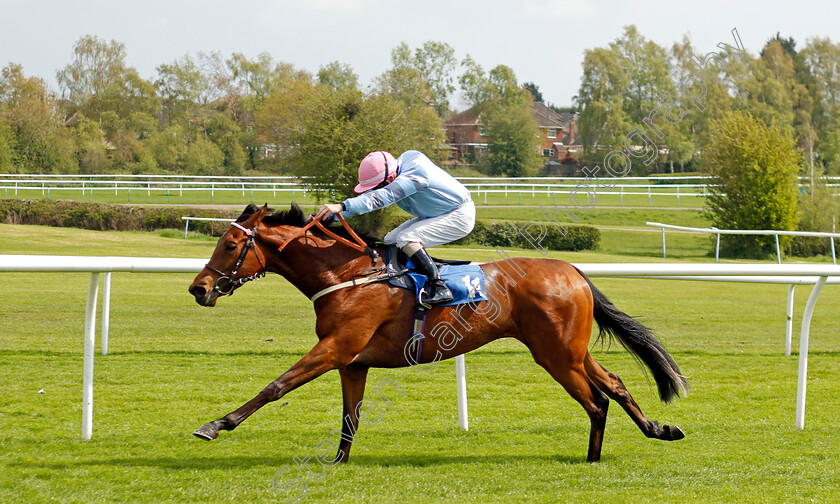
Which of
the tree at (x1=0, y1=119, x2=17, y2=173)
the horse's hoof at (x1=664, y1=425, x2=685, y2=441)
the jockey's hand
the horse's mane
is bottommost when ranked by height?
the horse's hoof at (x1=664, y1=425, x2=685, y2=441)

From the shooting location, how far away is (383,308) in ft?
12.0

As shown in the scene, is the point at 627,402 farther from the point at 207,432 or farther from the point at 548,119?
the point at 548,119

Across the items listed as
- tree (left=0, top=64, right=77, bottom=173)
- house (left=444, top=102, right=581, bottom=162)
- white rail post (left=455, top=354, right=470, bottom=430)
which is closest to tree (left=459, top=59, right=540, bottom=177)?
house (left=444, top=102, right=581, bottom=162)

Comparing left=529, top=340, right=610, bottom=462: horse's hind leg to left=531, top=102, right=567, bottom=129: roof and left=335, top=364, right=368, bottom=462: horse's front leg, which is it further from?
left=531, top=102, right=567, bottom=129: roof

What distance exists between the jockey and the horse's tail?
883mm

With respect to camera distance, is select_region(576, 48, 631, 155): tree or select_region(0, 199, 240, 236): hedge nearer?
select_region(0, 199, 240, 236): hedge

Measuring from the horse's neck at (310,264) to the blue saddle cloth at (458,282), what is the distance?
0.25m

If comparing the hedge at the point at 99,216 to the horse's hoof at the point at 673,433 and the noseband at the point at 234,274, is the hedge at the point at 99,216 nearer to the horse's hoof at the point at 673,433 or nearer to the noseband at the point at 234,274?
the noseband at the point at 234,274

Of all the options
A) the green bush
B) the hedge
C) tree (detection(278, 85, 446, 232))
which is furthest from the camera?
the hedge

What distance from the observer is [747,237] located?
78.4 ft

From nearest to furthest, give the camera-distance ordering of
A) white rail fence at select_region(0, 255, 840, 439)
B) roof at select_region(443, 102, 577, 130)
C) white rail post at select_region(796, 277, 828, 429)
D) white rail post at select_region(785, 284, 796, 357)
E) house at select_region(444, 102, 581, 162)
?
white rail fence at select_region(0, 255, 840, 439) → white rail post at select_region(796, 277, 828, 429) → white rail post at select_region(785, 284, 796, 357) → house at select_region(444, 102, 581, 162) → roof at select_region(443, 102, 577, 130)

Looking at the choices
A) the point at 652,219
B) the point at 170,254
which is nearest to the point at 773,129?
the point at 652,219

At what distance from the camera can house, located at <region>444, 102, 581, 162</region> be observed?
50625 millimetres

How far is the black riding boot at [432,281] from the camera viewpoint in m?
3.66
